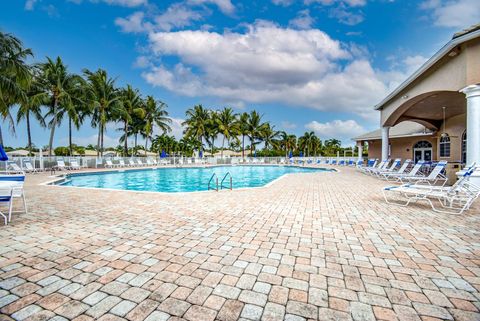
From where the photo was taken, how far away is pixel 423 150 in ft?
66.4

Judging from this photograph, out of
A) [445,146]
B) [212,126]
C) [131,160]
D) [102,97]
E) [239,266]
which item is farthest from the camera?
[212,126]

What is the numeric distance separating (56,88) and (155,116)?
43.2 feet

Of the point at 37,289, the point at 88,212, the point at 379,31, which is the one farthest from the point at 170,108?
the point at 37,289

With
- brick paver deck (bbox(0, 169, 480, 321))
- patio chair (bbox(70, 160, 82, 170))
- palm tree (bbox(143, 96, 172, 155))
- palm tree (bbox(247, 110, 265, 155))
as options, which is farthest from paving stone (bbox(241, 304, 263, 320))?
palm tree (bbox(247, 110, 265, 155))

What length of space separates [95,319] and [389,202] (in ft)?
21.2

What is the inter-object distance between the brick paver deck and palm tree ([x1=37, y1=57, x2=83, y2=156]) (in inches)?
814

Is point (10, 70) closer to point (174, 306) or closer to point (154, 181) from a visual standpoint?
point (154, 181)

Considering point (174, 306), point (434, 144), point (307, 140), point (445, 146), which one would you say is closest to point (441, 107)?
point (445, 146)

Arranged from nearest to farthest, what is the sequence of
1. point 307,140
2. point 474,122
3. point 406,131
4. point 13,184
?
point 13,184, point 474,122, point 406,131, point 307,140

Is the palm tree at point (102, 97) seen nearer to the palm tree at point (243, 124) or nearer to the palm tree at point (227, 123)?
the palm tree at point (227, 123)

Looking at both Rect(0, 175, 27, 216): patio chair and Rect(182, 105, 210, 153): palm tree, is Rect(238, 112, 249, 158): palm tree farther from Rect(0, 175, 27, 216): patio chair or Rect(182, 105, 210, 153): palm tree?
Rect(0, 175, 27, 216): patio chair

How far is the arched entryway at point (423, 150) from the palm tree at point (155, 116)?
29.0 meters

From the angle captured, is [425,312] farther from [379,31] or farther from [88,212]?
[379,31]

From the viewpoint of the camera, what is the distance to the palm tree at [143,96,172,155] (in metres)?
32.4
